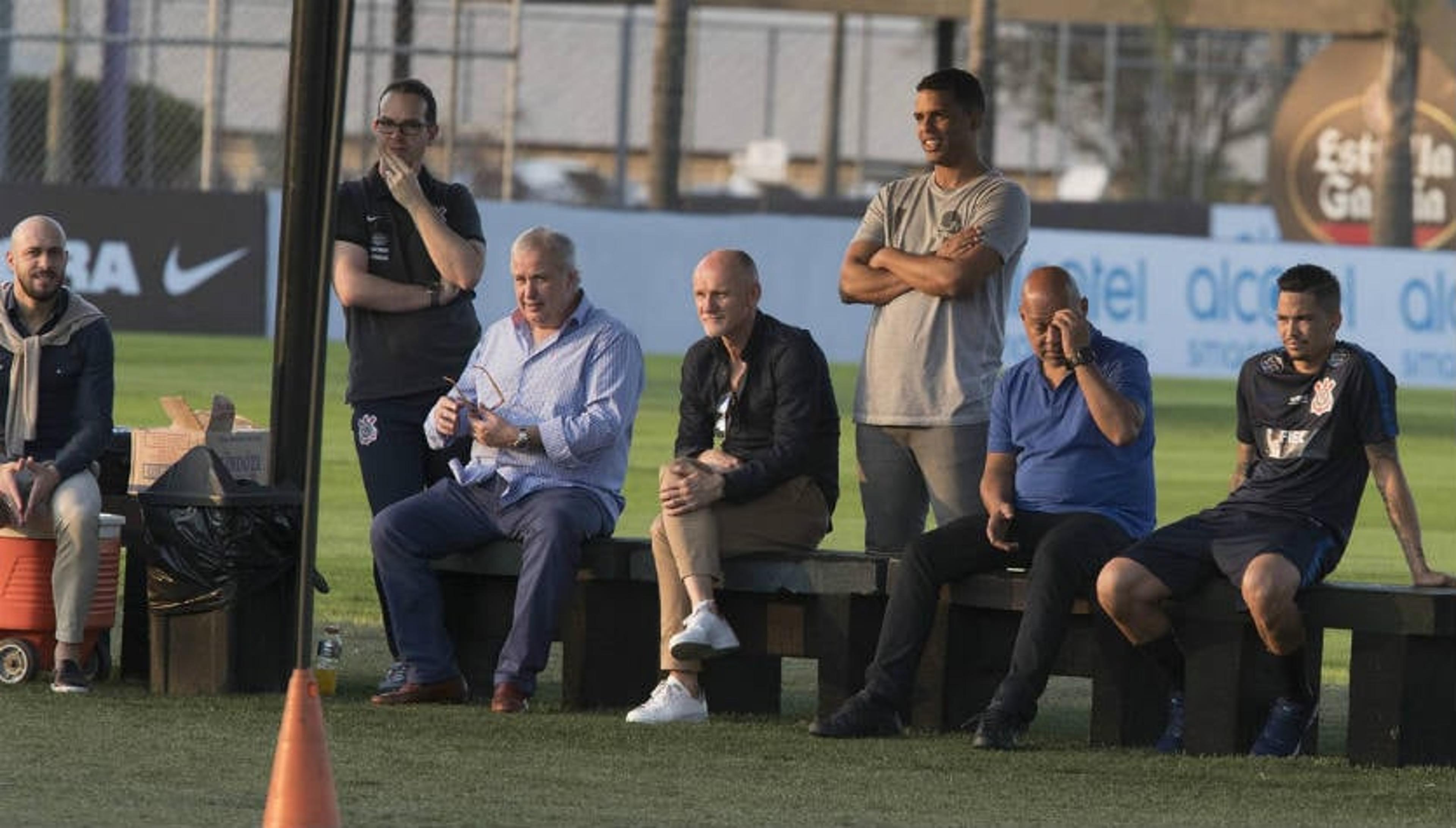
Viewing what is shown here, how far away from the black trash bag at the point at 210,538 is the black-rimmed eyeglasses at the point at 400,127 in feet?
3.60

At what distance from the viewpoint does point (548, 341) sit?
9.56 metres

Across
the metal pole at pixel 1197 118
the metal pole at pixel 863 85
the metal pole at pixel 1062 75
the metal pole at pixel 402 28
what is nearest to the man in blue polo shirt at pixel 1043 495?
the metal pole at pixel 402 28

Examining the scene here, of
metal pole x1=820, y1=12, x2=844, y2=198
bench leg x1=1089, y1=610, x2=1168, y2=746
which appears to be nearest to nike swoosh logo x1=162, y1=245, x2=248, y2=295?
metal pole x1=820, y1=12, x2=844, y2=198

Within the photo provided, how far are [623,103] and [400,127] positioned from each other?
830 inches

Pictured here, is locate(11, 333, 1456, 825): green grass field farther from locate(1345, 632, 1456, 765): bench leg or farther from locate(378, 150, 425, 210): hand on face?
locate(378, 150, 425, 210): hand on face

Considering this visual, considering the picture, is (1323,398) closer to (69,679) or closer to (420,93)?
(420,93)

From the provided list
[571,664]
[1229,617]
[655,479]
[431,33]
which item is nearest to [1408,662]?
[1229,617]

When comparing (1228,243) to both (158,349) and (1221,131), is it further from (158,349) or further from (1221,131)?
(1221,131)

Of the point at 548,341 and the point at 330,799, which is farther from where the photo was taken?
the point at 548,341

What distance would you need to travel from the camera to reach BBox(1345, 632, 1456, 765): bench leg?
8.48 meters

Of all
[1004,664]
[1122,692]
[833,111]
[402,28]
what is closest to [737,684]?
[1004,664]

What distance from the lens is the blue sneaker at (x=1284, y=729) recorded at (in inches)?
341

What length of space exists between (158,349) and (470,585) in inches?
646

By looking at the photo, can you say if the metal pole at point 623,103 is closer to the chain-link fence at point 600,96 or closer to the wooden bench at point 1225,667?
the chain-link fence at point 600,96
